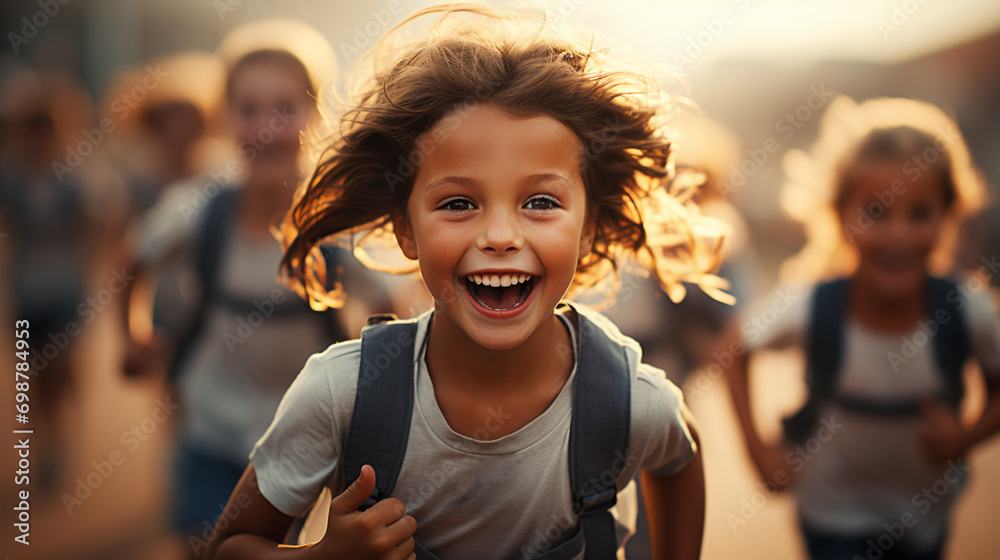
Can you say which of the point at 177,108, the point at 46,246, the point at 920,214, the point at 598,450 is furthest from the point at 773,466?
the point at 177,108

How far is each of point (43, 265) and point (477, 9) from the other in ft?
13.2

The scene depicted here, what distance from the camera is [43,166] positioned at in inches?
187

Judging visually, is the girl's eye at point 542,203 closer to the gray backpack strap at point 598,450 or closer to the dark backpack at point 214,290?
the gray backpack strap at point 598,450

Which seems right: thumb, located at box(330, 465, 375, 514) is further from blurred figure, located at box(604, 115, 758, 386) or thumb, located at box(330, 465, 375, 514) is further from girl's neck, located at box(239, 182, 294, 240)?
blurred figure, located at box(604, 115, 758, 386)

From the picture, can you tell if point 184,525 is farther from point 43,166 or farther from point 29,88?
point 29,88

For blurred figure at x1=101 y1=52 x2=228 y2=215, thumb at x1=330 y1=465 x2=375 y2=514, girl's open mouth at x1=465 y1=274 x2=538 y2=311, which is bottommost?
thumb at x1=330 y1=465 x2=375 y2=514

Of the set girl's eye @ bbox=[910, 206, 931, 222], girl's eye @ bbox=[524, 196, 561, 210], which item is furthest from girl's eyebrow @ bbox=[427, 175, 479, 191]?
girl's eye @ bbox=[910, 206, 931, 222]

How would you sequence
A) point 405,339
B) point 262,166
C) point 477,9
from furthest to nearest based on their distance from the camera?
point 262,166 < point 477,9 < point 405,339

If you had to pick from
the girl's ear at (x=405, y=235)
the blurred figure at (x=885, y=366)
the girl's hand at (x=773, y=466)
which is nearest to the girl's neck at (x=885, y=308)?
the blurred figure at (x=885, y=366)

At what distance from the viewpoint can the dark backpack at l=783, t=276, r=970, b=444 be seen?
241 centimetres

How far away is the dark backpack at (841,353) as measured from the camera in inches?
94.9

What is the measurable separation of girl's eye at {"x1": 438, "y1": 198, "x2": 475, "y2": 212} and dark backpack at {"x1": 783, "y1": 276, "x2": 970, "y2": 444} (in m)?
1.66

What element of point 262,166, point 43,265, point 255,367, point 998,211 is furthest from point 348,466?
point 998,211

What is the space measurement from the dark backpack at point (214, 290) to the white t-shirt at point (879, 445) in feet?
5.31
